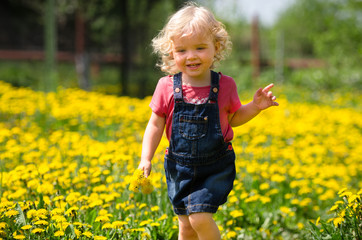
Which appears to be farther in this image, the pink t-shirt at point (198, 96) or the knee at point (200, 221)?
the pink t-shirt at point (198, 96)

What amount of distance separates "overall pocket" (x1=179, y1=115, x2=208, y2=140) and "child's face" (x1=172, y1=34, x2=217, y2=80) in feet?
0.75

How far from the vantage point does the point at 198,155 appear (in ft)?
6.74

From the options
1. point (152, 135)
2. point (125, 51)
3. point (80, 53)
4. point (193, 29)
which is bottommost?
point (152, 135)

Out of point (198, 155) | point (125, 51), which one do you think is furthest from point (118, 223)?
point (125, 51)

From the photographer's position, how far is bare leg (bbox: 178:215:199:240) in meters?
2.18

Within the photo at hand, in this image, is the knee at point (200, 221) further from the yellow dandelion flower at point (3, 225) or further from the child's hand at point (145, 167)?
the yellow dandelion flower at point (3, 225)

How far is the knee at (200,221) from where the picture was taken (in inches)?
78.9

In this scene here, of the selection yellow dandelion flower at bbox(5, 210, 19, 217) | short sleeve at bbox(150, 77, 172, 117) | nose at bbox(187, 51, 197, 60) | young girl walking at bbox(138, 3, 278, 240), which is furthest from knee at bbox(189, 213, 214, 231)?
yellow dandelion flower at bbox(5, 210, 19, 217)

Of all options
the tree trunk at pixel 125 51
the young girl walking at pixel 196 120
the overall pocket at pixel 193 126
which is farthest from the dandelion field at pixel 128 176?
the tree trunk at pixel 125 51

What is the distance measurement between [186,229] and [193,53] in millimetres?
926

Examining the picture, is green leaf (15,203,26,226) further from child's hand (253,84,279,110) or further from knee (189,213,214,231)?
child's hand (253,84,279,110)

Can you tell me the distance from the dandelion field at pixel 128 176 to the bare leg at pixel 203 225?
1.51 feet

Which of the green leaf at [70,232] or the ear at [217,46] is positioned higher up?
the ear at [217,46]

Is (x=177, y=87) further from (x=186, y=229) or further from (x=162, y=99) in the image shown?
(x=186, y=229)
